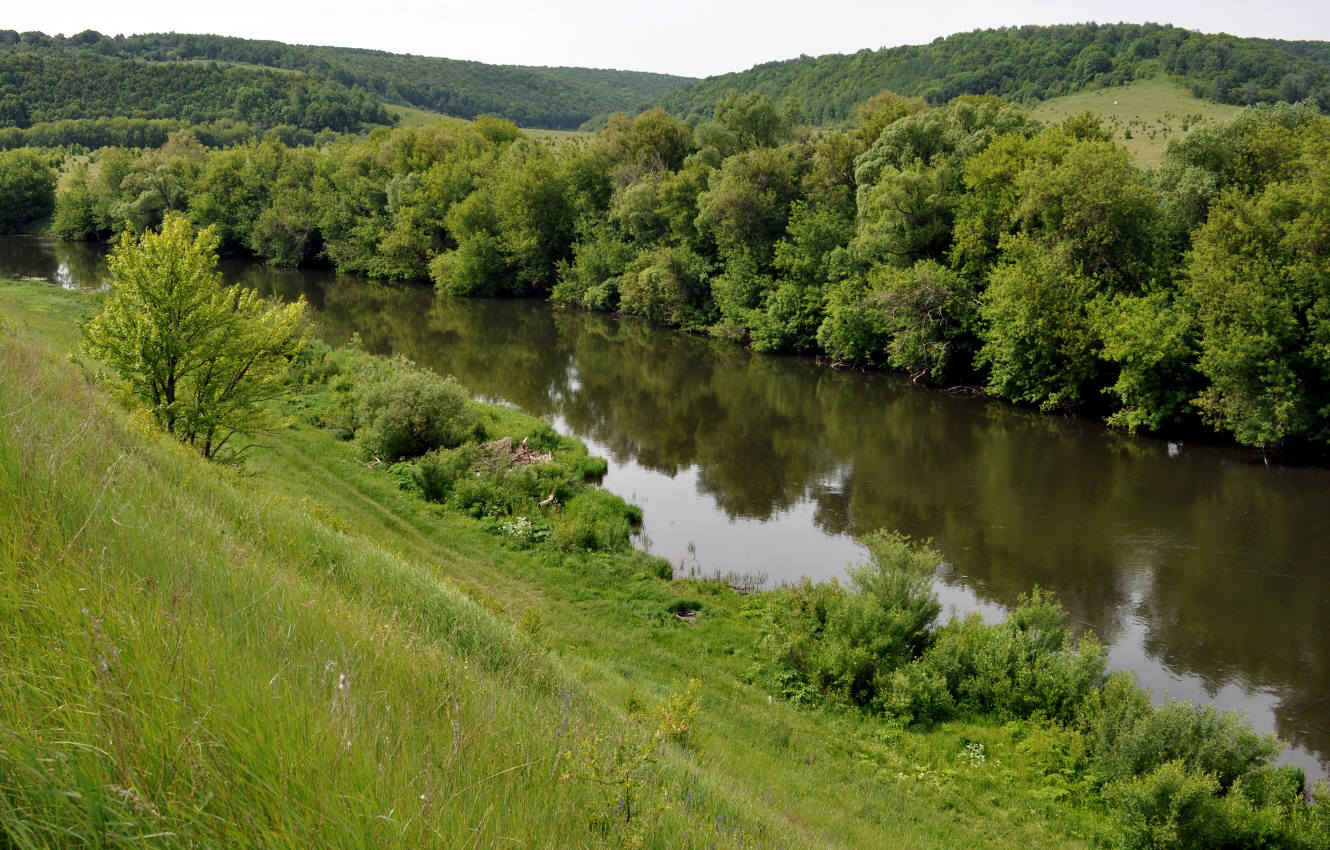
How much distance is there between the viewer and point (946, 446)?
29922mm

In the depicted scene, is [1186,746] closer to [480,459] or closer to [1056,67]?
[480,459]

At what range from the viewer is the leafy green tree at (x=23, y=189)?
86500 mm

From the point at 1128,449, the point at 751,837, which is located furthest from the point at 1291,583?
the point at 751,837

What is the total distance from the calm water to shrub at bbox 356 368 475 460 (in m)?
5.36

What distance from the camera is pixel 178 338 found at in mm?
15445

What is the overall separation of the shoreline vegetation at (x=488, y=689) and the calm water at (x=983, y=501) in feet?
10.8

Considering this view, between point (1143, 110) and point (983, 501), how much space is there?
193 feet

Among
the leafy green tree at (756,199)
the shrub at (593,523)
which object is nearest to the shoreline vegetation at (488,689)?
the shrub at (593,523)

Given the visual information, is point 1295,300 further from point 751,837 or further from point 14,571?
point 14,571

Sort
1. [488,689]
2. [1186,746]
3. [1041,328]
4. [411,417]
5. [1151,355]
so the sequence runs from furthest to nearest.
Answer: [1041,328] < [1151,355] < [411,417] < [1186,746] < [488,689]

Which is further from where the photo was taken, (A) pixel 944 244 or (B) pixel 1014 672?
(A) pixel 944 244

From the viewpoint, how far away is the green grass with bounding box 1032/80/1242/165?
52125 millimetres

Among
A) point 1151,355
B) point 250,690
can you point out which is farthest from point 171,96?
point 250,690

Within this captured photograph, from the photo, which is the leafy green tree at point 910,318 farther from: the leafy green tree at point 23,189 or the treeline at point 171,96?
the treeline at point 171,96
